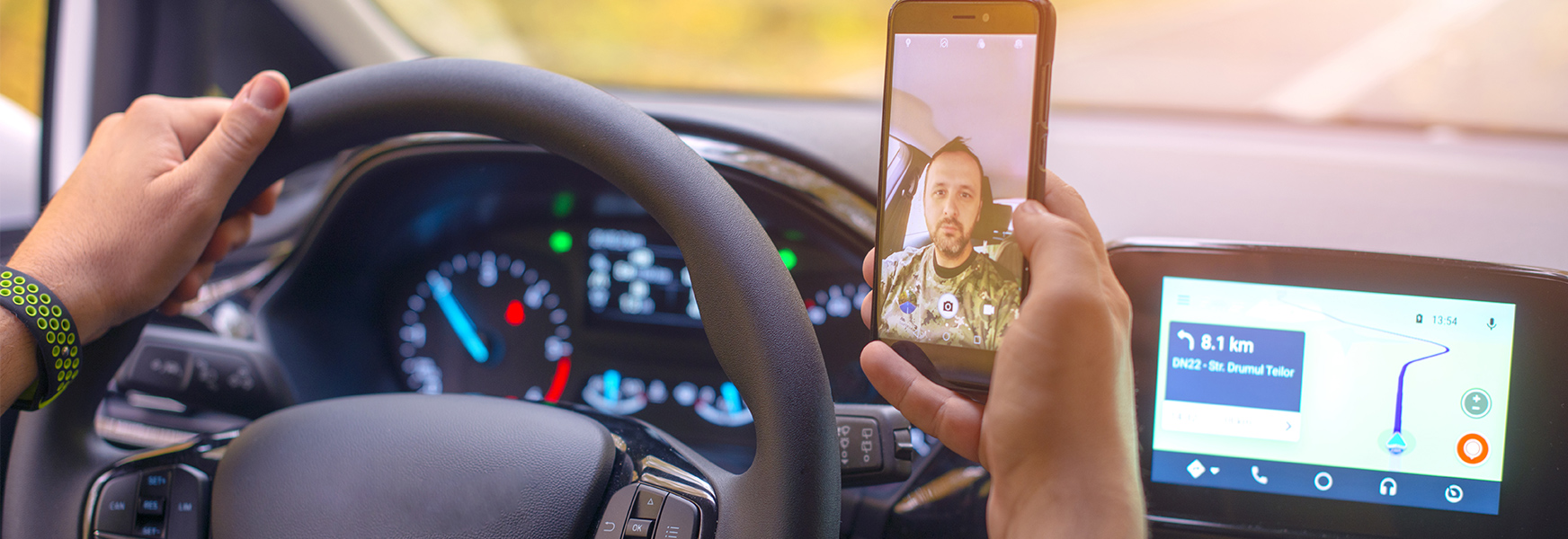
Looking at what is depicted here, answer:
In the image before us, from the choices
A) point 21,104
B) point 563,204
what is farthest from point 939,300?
point 21,104

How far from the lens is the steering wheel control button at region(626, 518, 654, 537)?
0.54m

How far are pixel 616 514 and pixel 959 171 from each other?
313 millimetres

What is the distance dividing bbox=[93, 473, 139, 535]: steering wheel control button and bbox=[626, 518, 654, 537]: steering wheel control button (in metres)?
0.39

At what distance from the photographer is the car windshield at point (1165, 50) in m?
0.93

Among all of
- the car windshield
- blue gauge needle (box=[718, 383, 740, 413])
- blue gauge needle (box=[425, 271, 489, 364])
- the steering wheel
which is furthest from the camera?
blue gauge needle (box=[425, 271, 489, 364])

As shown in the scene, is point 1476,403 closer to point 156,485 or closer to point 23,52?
point 156,485

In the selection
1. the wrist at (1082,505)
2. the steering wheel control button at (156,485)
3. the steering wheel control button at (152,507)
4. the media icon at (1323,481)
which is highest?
the wrist at (1082,505)

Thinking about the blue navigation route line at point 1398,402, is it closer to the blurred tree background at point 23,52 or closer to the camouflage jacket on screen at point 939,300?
the camouflage jacket on screen at point 939,300

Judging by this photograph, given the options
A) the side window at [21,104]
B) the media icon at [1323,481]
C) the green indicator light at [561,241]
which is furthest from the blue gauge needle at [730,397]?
the side window at [21,104]

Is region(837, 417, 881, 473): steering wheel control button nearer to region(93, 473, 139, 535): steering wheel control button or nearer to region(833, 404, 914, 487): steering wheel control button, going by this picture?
region(833, 404, 914, 487): steering wheel control button

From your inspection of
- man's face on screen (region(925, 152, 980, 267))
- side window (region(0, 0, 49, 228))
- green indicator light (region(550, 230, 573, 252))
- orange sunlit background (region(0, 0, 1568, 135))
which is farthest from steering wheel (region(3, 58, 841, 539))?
side window (region(0, 0, 49, 228))

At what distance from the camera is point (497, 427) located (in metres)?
0.62

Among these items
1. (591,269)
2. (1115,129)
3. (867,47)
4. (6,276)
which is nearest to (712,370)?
(591,269)

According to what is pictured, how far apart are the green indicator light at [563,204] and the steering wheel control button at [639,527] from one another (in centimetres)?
63
